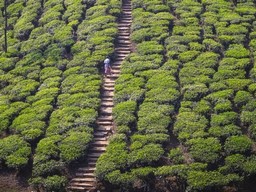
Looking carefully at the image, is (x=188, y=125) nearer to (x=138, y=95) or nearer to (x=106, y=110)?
(x=138, y=95)

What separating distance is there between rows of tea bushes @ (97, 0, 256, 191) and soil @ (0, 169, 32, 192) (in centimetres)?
332

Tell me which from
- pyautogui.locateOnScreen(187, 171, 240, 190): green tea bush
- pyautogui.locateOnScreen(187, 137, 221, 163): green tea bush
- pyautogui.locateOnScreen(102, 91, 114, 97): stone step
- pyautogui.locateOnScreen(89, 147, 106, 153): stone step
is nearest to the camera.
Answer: pyautogui.locateOnScreen(187, 171, 240, 190): green tea bush

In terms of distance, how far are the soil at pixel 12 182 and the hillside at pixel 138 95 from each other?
0.40 ft

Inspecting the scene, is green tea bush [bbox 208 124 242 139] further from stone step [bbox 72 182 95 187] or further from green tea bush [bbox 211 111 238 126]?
stone step [bbox 72 182 95 187]

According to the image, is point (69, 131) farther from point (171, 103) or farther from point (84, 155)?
point (171, 103)

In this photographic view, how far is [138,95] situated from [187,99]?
2.31 meters

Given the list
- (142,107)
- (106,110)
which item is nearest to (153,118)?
(142,107)

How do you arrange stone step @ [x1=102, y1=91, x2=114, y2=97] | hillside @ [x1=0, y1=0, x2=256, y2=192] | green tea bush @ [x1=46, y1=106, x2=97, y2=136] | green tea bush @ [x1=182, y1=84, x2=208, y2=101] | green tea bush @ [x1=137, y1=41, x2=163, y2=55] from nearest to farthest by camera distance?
hillside @ [x1=0, y1=0, x2=256, y2=192] < green tea bush @ [x1=46, y1=106, x2=97, y2=136] < green tea bush @ [x1=182, y1=84, x2=208, y2=101] < stone step @ [x1=102, y1=91, x2=114, y2=97] < green tea bush @ [x1=137, y1=41, x2=163, y2=55]

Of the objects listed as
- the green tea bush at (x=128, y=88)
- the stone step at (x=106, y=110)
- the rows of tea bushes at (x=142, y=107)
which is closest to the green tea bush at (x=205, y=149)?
the rows of tea bushes at (x=142, y=107)

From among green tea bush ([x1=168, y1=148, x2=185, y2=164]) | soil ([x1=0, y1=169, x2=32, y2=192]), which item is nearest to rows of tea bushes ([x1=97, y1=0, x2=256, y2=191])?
green tea bush ([x1=168, y1=148, x2=185, y2=164])

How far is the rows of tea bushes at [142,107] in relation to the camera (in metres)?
19.3

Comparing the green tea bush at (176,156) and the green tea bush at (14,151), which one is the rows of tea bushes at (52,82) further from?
the green tea bush at (176,156)

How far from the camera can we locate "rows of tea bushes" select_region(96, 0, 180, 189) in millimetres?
19345

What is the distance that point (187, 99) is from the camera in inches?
874
